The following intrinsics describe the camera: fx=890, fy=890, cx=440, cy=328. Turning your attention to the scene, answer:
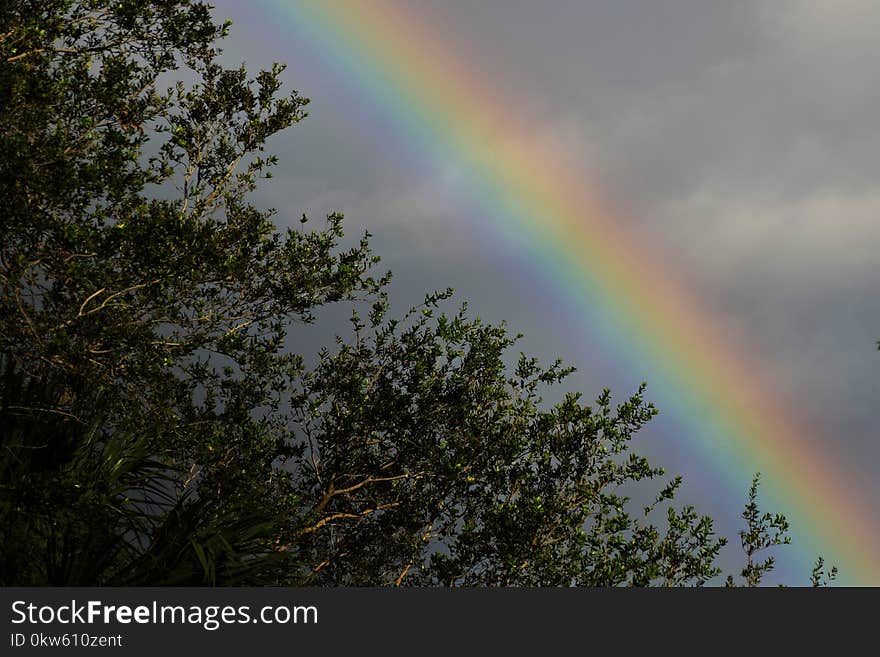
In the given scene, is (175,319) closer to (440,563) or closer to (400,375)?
(400,375)

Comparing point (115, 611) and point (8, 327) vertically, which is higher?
point (8, 327)

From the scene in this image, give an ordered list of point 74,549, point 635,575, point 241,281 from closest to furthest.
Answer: point 74,549 → point 241,281 → point 635,575

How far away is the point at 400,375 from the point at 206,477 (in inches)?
143

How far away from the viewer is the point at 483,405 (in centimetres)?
1418

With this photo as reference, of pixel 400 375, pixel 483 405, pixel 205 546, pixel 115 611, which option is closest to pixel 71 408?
pixel 205 546

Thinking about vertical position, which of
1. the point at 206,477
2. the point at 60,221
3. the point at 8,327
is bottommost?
the point at 206,477

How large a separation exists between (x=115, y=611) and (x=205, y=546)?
4.71 ft

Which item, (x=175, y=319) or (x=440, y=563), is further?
(x=440, y=563)

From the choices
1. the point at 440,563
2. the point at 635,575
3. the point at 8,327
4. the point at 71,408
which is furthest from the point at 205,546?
the point at 635,575

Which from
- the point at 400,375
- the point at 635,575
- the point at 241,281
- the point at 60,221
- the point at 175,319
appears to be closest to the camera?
the point at 60,221

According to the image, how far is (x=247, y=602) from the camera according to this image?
621 centimetres

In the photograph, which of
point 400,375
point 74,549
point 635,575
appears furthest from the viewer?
point 400,375

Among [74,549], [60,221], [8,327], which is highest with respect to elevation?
[60,221]

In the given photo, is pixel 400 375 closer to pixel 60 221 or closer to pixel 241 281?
pixel 241 281
